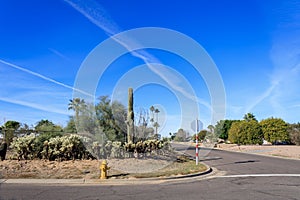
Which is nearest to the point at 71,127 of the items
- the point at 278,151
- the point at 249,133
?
the point at 278,151

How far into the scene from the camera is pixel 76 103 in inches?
850

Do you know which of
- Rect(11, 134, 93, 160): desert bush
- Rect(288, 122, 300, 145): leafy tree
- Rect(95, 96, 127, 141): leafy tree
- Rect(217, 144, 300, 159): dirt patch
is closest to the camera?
Rect(11, 134, 93, 160): desert bush

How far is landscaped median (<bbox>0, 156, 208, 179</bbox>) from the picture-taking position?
10.6 meters

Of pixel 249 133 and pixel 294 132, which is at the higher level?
pixel 294 132

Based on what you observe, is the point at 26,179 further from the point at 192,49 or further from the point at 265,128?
the point at 265,128

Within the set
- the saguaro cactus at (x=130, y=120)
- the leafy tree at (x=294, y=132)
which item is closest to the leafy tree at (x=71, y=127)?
the saguaro cactus at (x=130, y=120)

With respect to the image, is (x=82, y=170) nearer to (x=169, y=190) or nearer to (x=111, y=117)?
(x=169, y=190)

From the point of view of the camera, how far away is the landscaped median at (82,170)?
34.7ft

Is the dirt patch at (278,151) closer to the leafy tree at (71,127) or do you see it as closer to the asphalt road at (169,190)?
the asphalt road at (169,190)

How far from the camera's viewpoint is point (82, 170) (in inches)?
460

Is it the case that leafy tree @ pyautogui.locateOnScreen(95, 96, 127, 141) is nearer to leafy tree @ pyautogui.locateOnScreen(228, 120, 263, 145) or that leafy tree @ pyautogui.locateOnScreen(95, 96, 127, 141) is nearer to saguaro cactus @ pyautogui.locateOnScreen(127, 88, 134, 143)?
saguaro cactus @ pyautogui.locateOnScreen(127, 88, 134, 143)

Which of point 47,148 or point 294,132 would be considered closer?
point 47,148

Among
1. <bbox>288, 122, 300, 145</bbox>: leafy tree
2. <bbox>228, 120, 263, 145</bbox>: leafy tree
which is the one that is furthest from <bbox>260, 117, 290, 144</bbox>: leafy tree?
<bbox>228, 120, 263, 145</bbox>: leafy tree

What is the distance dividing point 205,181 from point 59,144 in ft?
25.8
